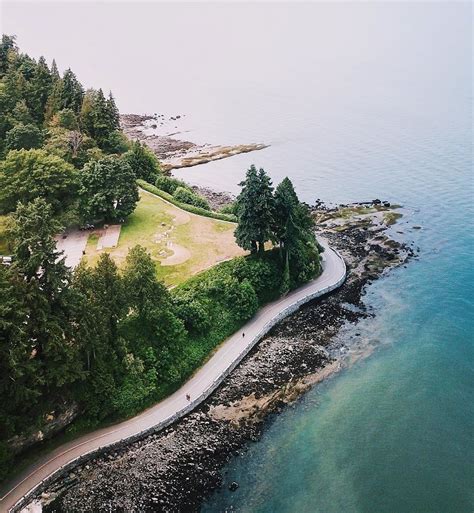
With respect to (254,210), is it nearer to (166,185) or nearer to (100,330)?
(100,330)

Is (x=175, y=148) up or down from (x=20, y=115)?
down

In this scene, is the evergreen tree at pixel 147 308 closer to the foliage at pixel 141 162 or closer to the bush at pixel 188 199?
the bush at pixel 188 199

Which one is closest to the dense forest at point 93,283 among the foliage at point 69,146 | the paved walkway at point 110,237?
the foliage at point 69,146

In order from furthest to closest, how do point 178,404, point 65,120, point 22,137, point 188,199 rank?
point 65,120, point 188,199, point 22,137, point 178,404

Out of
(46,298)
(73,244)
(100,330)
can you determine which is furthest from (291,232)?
(46,298)

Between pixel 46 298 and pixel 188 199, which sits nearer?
pixel 46 298

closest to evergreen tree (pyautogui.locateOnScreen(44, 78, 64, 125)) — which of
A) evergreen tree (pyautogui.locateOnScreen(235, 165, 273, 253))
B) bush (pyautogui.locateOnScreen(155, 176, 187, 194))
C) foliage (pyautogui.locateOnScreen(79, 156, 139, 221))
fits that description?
bush (pyautogui.locateOnScreen(155, 176, 187, 194))
